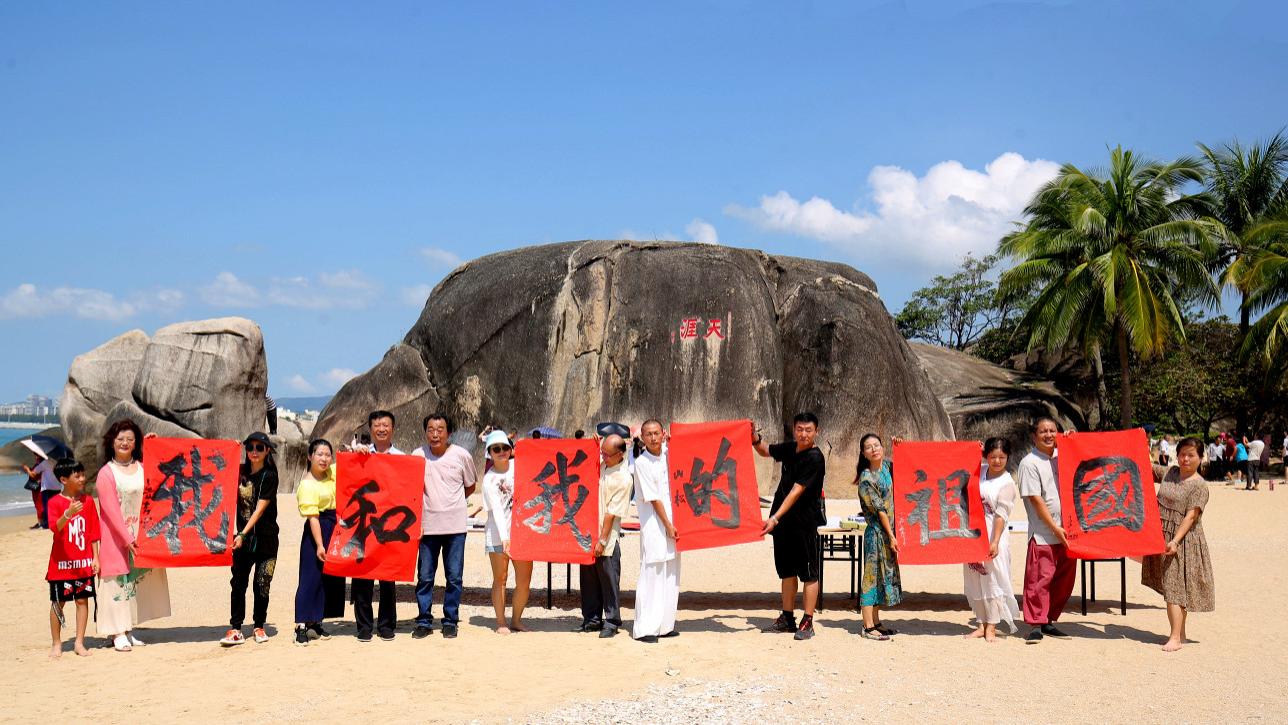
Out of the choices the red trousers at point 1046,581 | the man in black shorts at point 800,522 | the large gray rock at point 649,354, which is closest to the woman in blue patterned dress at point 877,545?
the man in black shorts at point 800,522

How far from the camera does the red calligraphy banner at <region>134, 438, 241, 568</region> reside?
773 centimetres

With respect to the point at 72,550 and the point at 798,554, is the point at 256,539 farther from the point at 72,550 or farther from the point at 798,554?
the point at 798,554

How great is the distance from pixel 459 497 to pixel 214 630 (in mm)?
2317

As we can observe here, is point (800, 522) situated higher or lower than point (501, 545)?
higher

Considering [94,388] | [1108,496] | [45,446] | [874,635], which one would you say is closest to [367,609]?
[874,635]

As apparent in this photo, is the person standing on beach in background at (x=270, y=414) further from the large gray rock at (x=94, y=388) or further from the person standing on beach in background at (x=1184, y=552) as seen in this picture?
the person standing on beach in background at (x=1184, y=552)

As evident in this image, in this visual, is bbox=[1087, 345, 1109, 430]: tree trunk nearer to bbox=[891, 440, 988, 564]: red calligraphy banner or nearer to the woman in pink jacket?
bbox=[891, 440, 988, 564]: red calligraphy banner

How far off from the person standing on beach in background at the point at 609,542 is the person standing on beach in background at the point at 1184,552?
400 centimetres

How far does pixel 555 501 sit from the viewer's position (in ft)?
27.2

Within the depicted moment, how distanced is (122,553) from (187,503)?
0.55 m

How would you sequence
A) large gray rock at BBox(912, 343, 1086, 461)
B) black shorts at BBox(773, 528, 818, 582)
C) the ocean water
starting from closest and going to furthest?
1. black shorts at BBox(773, 528, 818, 582)
2. the ocean water
3. large gray rock at BBox(912, 343, 1086, 461)

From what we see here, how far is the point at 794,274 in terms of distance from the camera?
2088cm

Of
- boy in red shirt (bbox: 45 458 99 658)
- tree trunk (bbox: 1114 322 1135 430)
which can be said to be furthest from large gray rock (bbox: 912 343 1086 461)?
boy in red shirt (bbox: 45 458 99 658)

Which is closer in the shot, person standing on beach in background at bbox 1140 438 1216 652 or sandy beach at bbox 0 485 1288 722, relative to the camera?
sandy beach at bbox 0 485 1288 722
